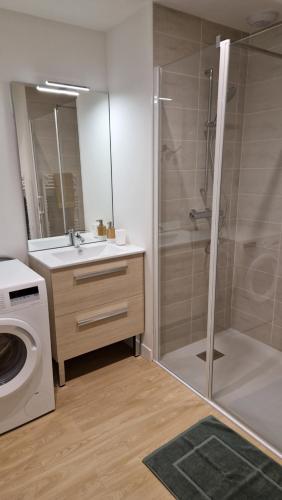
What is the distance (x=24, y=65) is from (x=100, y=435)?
2353 mm

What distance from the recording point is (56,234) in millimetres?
2520

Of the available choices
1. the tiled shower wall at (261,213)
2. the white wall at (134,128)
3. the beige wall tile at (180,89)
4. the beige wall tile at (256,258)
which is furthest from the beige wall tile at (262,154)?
the white wall at (134,128)

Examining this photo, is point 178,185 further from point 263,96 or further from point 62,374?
point 62,374

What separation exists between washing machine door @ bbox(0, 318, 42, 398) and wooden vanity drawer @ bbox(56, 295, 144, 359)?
0.28 m

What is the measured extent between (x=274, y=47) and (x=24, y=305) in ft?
7.20

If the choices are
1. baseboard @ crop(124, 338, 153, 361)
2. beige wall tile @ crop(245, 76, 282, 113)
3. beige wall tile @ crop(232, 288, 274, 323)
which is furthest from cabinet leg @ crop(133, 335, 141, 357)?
beige wall tile @ crop(245, 76, 282, 113)

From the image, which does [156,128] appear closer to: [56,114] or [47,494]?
[56,114]

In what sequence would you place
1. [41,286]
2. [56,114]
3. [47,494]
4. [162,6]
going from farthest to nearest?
[56,114] < [162,6] < [41,286] < [47,494]

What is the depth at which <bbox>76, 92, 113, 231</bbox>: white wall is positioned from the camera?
2488mm

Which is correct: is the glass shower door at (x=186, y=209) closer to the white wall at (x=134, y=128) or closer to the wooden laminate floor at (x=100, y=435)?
the white wall at (x=134, y=128)

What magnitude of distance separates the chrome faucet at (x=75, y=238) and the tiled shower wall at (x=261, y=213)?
1.20m

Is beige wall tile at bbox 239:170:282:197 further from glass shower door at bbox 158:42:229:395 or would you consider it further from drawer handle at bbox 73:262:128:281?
drawer handle at bbox 73:262:128:281

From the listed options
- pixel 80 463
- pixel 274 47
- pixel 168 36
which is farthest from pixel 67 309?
pixel 274 47

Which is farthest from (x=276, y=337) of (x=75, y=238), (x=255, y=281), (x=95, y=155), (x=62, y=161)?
(x=62, y=161)
